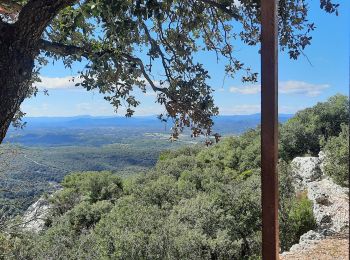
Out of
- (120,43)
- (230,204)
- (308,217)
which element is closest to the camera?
(120,43)

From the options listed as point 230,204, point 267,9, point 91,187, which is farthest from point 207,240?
point 91,187

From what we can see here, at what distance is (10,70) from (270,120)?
6.09ft

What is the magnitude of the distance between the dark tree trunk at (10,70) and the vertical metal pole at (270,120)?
1.78 meters

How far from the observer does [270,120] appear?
1.59 meters

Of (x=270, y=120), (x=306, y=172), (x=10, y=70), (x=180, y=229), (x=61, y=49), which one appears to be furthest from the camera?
(x=306, y=172)

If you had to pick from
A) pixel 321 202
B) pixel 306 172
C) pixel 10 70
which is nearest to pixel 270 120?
pixel 10 70

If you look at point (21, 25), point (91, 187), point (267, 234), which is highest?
point (21, 25)

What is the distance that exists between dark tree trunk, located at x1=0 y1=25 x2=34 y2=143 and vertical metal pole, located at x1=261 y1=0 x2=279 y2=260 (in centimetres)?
178

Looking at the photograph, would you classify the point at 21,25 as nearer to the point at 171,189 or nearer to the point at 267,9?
the point at 267,9

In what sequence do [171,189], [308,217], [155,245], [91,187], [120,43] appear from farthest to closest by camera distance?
1. [91,187]
2. [171,189]
3. [308,217]
4. [155,245]
5. [120,43]

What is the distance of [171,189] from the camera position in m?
18.5

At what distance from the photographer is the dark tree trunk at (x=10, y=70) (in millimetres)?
2686

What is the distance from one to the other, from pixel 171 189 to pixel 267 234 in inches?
670

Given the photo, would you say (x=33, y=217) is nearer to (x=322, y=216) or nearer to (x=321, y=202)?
(x=322, y=216)
